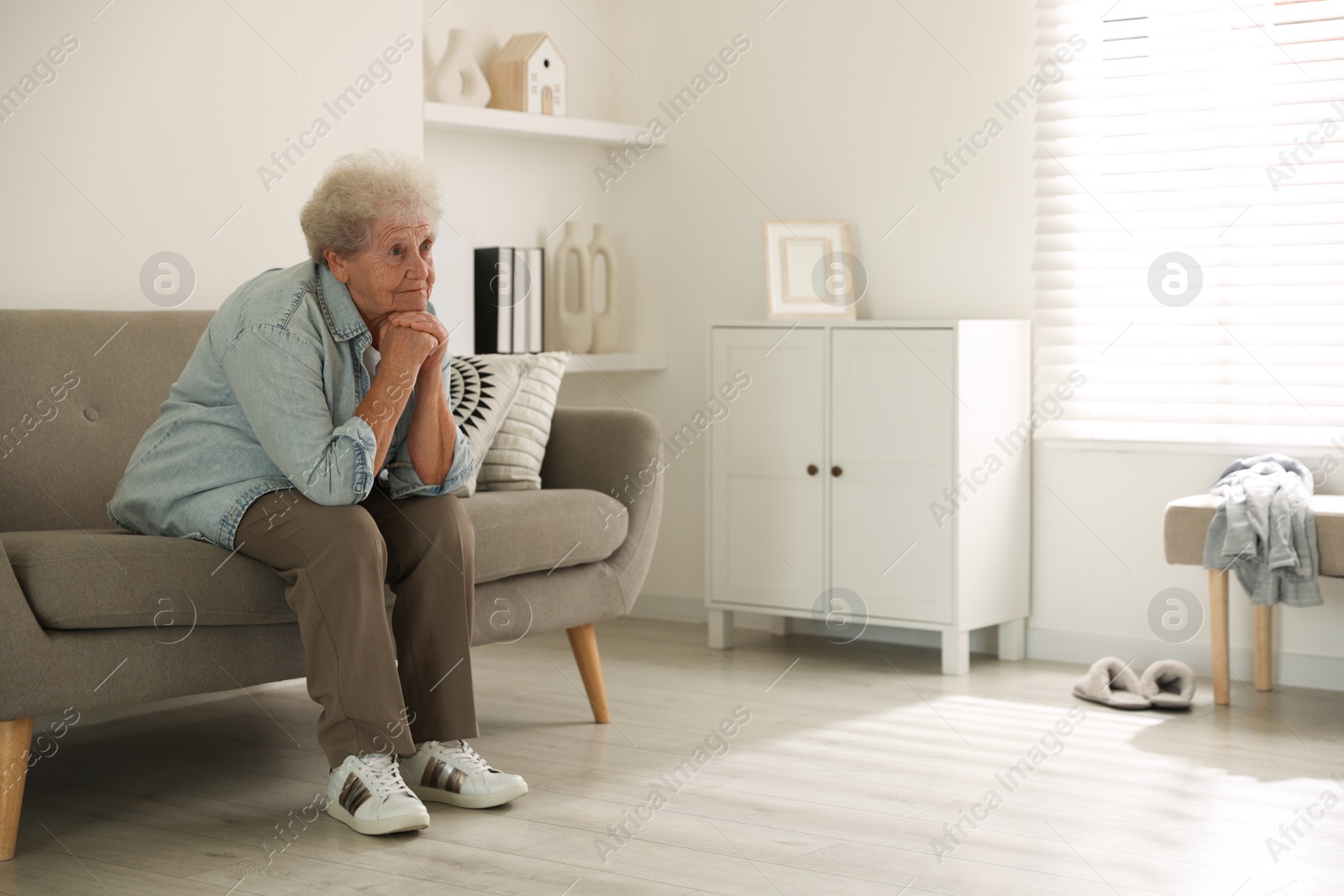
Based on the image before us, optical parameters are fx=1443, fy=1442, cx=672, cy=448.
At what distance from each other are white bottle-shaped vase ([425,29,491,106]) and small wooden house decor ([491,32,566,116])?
12 cm

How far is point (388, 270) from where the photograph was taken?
2.42 m

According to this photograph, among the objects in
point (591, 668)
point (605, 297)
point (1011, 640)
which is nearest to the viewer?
point (591, 668)

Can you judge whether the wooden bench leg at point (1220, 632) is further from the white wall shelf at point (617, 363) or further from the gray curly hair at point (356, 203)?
the gray curly hair at point (356, 203)

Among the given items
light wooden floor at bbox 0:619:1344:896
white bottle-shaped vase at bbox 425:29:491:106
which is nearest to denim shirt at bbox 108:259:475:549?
light wooden floor at bbox 0:619:1344:896

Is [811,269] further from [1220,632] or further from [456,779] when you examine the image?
[456,779]

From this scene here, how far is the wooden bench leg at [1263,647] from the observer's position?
3355 mm

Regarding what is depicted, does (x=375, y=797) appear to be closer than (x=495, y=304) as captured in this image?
Yes

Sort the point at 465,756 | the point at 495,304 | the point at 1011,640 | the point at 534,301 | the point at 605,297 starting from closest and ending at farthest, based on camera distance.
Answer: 1. the point at 465,756
2. the point at 1011,640
3. the point at 495,304
4. the point at 534,301
5. the point at 605,297

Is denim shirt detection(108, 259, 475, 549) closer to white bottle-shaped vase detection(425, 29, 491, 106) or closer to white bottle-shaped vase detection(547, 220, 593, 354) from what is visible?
white bottle-shaped vase detection(425, 29, 491, 106)

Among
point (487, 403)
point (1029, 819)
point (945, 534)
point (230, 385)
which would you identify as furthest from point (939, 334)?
point (230, 385)

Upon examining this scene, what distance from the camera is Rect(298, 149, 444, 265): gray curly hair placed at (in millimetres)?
2393

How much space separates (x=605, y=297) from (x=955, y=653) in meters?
1.58

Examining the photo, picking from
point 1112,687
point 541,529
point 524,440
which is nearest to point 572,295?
point 524,440

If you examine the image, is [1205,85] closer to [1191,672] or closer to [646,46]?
[1191,672]
